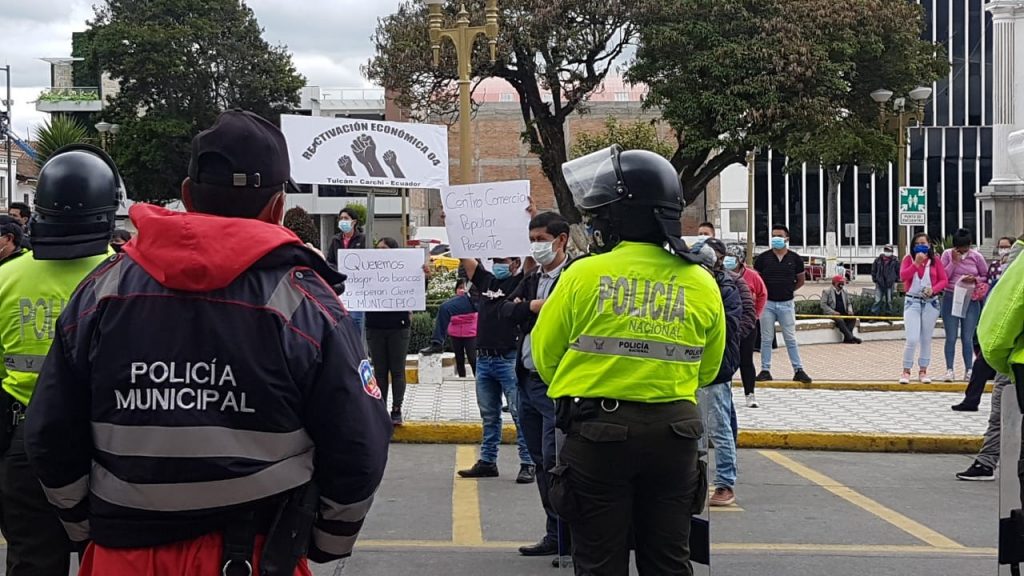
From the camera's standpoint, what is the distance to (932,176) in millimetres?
60094

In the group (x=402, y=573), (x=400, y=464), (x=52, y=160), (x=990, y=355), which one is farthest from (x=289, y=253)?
(x=400, y=464)

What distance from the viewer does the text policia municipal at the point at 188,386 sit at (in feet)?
8.52

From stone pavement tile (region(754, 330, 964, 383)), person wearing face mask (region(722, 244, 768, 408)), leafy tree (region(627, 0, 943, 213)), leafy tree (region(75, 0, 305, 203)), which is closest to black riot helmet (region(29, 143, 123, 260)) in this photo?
person wearing face mask (region(722, 244, 768, 408))

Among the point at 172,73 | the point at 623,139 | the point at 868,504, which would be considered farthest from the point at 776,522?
the point at 172,73

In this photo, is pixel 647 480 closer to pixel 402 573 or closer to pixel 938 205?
pixel 402 573

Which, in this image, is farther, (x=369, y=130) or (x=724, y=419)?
(x=369, y=130)

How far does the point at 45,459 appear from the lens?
2723 mm

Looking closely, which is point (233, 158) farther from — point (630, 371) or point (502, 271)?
point (502, 271)

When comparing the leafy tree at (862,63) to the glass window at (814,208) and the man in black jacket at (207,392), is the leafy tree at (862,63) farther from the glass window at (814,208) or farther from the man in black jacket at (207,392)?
the glass window at (814,208)

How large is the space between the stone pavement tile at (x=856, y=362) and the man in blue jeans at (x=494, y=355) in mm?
7280

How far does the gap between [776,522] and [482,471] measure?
2369 millimetres

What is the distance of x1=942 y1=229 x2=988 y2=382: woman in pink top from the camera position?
537 inches

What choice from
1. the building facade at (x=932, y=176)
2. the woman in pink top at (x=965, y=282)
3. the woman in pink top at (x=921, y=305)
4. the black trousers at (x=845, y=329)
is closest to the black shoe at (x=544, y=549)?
the woman in pink top at (x=921, y=305)

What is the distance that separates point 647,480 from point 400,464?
5581 millimetres
